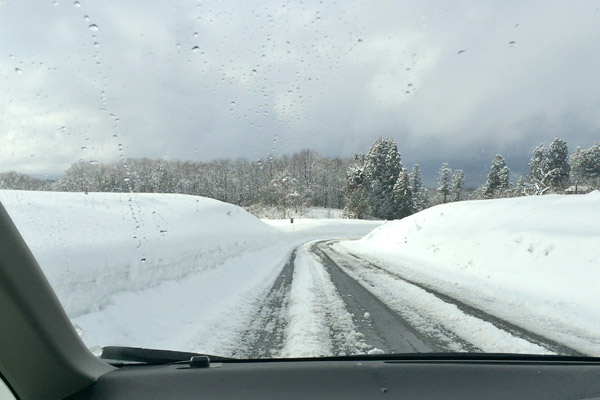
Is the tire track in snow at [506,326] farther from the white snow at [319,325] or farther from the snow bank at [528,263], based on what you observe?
the white snow at [319,325]

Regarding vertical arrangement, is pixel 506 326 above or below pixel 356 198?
below

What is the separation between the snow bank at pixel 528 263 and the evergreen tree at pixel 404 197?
63.1 feet

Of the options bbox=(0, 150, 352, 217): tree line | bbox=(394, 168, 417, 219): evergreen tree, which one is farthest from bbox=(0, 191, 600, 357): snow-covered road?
bbox=(394, 168, 417, 219): evergreen tree

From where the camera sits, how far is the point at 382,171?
2466 centimetres

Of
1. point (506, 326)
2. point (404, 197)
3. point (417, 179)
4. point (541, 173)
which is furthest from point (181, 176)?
point (417, 179)

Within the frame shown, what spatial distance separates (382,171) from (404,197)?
575 inches

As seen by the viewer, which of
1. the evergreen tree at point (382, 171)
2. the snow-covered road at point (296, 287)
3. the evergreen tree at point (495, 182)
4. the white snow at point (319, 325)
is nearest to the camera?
the white snow at point (319, 325)

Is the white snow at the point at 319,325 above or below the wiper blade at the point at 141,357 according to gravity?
below

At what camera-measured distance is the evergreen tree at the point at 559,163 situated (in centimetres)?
2114

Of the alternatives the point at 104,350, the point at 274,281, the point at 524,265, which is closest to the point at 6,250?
the point at 104,350

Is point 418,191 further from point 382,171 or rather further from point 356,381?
point 356,381

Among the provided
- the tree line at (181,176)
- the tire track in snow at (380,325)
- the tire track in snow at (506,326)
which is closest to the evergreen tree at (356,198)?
the tree line at (181,176)

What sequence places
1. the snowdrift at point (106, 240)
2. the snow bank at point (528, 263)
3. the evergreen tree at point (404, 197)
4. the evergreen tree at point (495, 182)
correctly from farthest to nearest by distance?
the evergreen tree at point (404, 197) → the evergreen tree at point (495, 182) → the snow bank at point (528, 263) → the snowdrift at point (106, 240)

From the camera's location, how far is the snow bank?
221 inches
